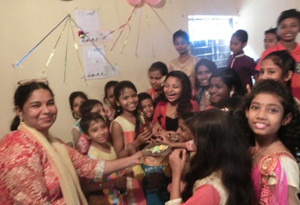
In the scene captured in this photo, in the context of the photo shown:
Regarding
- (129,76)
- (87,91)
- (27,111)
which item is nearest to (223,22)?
(129,76)

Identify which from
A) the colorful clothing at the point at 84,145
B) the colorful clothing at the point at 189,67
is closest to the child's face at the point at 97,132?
the colorful clothing at the point at 84,145

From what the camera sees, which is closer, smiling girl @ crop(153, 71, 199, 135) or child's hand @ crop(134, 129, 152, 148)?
child's hand @ crop(134, 129, 152, 148)

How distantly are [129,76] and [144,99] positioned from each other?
1160 millimetres

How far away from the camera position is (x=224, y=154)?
113 centimetres

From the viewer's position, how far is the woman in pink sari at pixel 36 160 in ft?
3.63

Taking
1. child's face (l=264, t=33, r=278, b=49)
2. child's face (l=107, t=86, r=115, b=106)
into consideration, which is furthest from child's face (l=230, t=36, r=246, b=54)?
child's face (l=107, t=86, r=115, b=106)

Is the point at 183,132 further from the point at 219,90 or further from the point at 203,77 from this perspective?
the point at 203,77

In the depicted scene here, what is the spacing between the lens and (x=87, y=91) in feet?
10.3

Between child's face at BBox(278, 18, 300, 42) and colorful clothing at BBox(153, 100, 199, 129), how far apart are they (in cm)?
99

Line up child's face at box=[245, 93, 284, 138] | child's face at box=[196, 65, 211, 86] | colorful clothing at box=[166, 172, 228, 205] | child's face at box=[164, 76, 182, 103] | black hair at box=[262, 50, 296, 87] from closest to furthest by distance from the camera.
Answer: colorful clothing at box=[166, 172, 228, 205], child's face at box=[245, 93, 284, 138], black hair at box=[262, 50, 296, 87], child's face at box=[164, 76, 182, 103], child's face at box=[196, 65, 211, 86]

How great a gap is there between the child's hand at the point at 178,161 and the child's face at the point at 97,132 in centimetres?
73

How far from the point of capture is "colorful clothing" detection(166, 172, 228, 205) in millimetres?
1062

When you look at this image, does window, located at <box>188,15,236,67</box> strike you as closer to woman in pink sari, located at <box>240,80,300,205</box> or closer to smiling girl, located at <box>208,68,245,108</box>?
smiling girl, located at <box>208,68,245,108</box>

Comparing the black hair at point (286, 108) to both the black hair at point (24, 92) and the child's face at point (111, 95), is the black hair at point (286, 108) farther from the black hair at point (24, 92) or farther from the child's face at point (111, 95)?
the child's face at point (111, 95)
